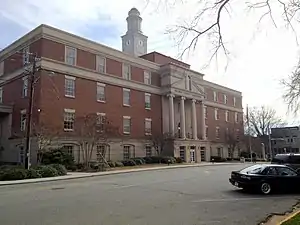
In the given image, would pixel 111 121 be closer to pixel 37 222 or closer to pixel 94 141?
pixel 94 141

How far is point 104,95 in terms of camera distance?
4525cm

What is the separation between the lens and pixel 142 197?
14461 mm

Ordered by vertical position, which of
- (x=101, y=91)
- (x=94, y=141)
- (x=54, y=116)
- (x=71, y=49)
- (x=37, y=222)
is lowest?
(x=37, y=222)

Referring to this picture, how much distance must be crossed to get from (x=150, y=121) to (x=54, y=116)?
17127 mm

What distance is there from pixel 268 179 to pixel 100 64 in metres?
32.2

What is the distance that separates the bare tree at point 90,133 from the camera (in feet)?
125

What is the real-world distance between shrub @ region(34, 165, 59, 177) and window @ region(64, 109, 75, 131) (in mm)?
11929

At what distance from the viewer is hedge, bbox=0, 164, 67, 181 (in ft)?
83.1

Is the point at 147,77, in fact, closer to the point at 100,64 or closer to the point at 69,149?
the point at 100,64

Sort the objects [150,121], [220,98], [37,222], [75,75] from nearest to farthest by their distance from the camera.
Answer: [37,222] → [75,75] → [150,121] → [220,98]

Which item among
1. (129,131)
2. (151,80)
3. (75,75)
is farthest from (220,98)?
(75,75)

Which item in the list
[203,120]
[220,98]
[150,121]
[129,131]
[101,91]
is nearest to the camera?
[101,91]

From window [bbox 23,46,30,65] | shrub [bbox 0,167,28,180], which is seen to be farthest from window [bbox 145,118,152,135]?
shrub [bbox 0,167,28,180]

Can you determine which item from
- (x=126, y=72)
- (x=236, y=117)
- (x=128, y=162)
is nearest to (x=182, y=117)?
(x=126, y=72)
